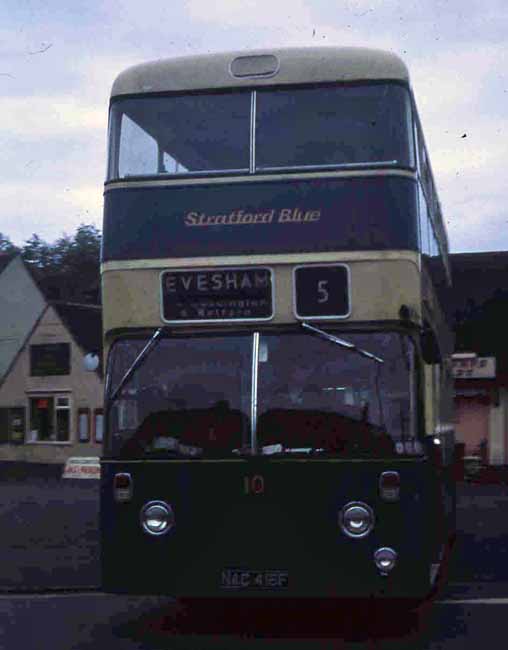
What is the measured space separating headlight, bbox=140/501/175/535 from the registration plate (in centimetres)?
60

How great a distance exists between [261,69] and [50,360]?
1929 inches

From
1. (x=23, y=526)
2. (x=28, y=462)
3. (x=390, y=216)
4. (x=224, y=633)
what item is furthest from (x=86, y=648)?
(x=28, y=462)

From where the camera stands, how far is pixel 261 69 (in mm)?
12484

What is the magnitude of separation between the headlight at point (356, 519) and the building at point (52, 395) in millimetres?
47235

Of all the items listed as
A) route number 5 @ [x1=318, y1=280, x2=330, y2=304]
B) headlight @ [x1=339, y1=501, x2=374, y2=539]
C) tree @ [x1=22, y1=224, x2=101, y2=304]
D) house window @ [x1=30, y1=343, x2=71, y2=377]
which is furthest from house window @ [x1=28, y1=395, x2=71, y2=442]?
headlight @ [x1=339, y1=501, x2=374, y2=539]

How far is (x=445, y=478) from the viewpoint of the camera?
52.5 feet

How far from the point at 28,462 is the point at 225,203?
48.8 meters

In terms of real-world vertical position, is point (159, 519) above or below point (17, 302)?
below

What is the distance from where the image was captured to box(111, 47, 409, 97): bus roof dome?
12289 millimetres

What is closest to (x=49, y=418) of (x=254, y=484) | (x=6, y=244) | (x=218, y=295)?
(x=218, y=295)

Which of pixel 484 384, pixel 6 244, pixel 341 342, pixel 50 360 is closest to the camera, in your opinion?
pixel 341 342

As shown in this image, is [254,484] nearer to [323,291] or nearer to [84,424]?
[323,291]

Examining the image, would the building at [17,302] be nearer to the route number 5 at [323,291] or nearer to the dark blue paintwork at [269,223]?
the dark blue paintwork at [269,223]

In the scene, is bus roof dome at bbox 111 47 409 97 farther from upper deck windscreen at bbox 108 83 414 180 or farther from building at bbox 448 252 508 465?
building at bbox 448 252 508 465
